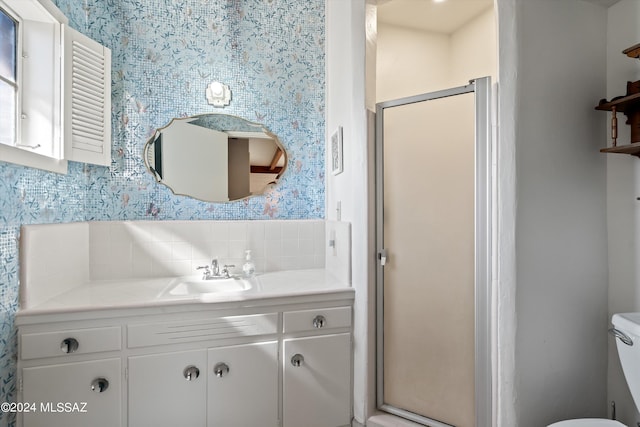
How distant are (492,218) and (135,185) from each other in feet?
7.09

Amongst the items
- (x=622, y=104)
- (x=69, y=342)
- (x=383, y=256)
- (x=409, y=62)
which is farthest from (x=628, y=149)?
(x=69, y=342)

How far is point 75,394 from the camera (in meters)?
1.50

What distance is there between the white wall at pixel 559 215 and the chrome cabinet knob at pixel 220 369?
4.51 ft

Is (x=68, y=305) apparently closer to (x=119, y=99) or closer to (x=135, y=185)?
(x=135, y=185)

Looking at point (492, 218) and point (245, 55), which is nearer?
point (492, 218)

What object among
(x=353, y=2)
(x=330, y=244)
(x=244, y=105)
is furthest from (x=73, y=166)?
(x=353, y=2)

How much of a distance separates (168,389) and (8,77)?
1693 millimetres

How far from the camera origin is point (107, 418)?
60.2 inches

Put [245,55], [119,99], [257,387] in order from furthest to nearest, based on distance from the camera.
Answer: [245,55] → [119,99] → [257,387]

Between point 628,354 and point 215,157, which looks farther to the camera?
point 215,157

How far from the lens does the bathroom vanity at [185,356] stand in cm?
148

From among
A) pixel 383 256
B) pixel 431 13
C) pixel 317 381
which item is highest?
pixel 431 13

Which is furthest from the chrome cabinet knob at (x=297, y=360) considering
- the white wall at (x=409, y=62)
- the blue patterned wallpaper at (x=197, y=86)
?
the white wall at (x=409, y=62)

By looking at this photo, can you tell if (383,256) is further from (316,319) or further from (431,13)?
(431,13)
